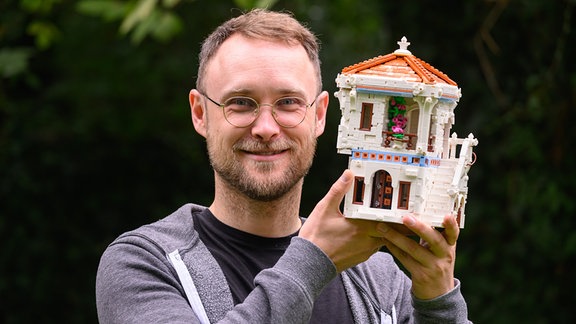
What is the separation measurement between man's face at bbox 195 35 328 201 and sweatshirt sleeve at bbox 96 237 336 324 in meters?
0.40

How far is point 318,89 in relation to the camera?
11.8 ft

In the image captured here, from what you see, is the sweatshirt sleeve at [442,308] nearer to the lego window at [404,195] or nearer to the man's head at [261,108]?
the lego window at [404,195]

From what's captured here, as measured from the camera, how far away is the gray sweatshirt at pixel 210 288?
9.33ft

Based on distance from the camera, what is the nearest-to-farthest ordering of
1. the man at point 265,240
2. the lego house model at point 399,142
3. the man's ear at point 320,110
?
the man at point 265,240, the lego house model at point 399,142, the man's ear at point 320,110

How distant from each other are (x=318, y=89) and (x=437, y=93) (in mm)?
630

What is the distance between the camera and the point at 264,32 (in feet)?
11.2

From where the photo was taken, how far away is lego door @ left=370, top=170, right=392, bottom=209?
3117 millimetres

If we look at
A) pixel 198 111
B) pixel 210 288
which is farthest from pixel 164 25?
pixel 210 288

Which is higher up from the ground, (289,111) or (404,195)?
(289,111)

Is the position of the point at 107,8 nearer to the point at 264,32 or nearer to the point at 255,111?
the point at 264,32

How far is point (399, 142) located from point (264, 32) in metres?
0.69
